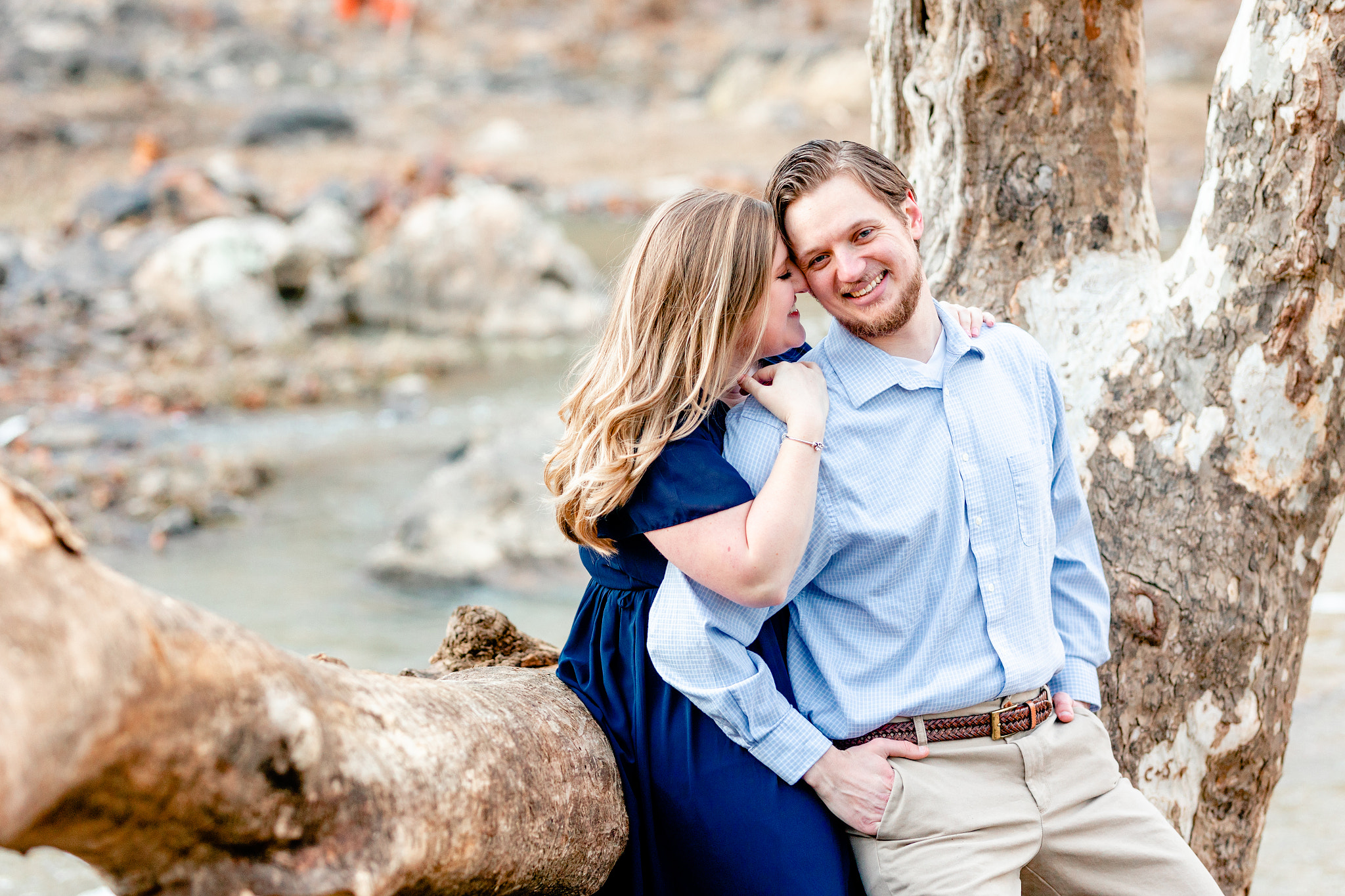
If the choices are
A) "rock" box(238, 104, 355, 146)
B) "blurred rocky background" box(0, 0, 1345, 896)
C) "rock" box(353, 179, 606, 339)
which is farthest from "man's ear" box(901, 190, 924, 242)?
"rock" box(238, 104, 355, 146)

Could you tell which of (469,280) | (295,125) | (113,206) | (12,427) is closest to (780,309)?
(12,427)

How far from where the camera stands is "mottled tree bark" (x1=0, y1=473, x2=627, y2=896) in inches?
50.7

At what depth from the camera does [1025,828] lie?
2137 millimetres

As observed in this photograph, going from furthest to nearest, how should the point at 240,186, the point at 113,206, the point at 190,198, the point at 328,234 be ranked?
the point at 240,186, the point at 113,206, the point at 190,198, the point at 328,234

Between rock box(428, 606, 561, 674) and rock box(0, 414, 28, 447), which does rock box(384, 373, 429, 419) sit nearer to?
rock box(0, 414, 28, 447)

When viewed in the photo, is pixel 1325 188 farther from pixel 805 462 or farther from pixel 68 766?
pixel 68 766

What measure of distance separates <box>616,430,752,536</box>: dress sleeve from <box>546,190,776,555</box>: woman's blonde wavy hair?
0.03 m

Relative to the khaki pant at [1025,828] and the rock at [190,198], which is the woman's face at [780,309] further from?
the rock at [190,198]

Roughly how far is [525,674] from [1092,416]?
142 centimetres

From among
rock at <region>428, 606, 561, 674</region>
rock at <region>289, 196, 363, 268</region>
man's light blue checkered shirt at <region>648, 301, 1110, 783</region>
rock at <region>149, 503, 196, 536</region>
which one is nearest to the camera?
man's light blue checkered shirt at <region>648, 301, 1110, 783</region>

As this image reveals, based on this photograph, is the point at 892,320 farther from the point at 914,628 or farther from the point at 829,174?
the point at 914,628

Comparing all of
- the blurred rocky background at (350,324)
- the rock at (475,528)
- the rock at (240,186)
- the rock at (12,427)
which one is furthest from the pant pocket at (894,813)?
the rock at (240,186)

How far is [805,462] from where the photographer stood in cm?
201

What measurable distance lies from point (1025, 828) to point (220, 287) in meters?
10.8
